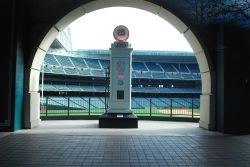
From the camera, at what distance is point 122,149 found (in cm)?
741

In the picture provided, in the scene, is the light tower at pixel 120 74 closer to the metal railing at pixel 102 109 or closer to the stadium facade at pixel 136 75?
the metal railing at pixel 102 109

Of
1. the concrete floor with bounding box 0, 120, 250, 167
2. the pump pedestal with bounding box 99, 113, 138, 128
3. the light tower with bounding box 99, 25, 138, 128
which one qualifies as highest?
the light tower with bounding box 99, 25, 138, 128

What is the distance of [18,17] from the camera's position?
10.3m

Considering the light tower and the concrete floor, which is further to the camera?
the light tower

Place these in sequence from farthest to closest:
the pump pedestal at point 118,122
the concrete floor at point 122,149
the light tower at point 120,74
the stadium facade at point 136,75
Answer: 1. the stadium facade at point 136,75
2. the light tower at point 120,74
3. the pump pedestal at point 118,122
4. the concrete floor at point 122,149

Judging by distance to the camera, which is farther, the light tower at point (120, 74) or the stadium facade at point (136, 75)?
the stadium facade at point (136, 75)

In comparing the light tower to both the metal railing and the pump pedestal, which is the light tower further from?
the metal railing

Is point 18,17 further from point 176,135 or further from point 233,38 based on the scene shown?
point 233,38

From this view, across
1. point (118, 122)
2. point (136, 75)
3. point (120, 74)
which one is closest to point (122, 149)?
point (118, 122)

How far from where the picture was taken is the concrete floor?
621 centimetres

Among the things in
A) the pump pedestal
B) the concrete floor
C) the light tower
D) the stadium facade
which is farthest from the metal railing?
the stadium facade

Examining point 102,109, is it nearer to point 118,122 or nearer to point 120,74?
point 120,74

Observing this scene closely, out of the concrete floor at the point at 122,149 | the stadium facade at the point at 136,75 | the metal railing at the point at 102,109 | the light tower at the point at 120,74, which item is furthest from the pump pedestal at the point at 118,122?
the stadium facade at the point at 136,75

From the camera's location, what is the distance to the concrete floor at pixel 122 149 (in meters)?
6.21
